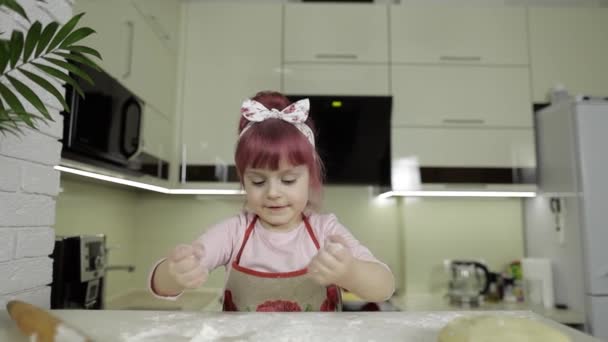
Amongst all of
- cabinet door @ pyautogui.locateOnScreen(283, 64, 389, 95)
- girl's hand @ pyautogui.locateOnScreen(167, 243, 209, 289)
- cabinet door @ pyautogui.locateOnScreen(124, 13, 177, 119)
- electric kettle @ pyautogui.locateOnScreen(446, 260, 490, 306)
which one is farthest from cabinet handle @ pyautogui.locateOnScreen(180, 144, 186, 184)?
girl's hand @ pyautogui.locateOnScreen(167, 243, 209, 289)

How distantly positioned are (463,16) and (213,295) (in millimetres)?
2009

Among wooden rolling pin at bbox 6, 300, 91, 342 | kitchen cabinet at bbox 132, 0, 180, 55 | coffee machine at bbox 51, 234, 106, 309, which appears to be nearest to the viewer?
wooden rolling pin at bbox 6, 300, 91, 342

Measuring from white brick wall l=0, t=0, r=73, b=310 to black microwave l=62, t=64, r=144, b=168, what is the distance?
7.7 inches

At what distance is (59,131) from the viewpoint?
2.88 ft

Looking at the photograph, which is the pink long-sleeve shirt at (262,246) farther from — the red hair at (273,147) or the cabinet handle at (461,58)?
the cabinet handle at (461,58)

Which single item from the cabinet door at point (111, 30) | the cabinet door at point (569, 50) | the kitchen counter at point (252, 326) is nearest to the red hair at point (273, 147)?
the kitchen counter at point (252, 326)

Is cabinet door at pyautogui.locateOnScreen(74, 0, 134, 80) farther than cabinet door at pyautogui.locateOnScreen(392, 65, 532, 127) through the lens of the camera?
No

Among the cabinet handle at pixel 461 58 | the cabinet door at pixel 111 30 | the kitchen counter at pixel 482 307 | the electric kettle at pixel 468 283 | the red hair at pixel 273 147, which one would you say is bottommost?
the kitchen counter at pixel 482 307

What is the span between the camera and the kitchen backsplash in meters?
2.36

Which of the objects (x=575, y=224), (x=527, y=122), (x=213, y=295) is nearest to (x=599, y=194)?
(x=575, y=224)

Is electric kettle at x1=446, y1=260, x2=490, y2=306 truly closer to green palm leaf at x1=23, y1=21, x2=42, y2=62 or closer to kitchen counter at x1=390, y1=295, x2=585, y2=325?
kitchen counter at x1=390, y1=295, x2=585, y2=325

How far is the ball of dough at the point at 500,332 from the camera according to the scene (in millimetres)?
455

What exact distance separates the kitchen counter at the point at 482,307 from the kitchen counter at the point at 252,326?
1.41 meters

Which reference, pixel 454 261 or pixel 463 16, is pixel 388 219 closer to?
pixel 454 261
